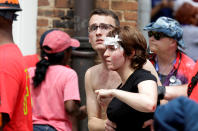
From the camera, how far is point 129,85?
281cm

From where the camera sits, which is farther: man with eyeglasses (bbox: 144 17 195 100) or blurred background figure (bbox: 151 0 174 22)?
blurred background figure (bbox: 151 0 174 22)

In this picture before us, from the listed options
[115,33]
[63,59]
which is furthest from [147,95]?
[63,59]

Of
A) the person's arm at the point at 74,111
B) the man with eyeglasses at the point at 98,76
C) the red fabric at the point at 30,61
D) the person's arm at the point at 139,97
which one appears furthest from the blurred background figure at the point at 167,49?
the person's arm at the point at 139,97

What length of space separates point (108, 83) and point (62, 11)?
5.80ft

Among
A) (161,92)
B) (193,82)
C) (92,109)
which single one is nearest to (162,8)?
(92,109)

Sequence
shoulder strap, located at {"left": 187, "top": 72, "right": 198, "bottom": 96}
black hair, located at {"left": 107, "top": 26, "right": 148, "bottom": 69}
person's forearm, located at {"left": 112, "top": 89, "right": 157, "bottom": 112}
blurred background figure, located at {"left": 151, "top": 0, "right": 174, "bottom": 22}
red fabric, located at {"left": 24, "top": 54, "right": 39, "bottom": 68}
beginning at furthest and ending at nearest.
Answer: blurred background figure, located at {"left": 151, "top": 0, "right": 174, "bottom": 22} → red fabric, located at {"left": 24, "top": 54, "right": 39, "bottom": 68} → black hair, located at {"left": 107, "top": 26, "right": 148, "bottom": 69} → shoulder strap, located at {"left": 187, "top": 72, "right": 198, "bottom": 96} → person's forearm, located at {"left": 112, "top": 89, "right": 157, "bottom": 112}

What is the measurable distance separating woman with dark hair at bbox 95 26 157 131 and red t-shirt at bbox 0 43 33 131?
536 millimetres

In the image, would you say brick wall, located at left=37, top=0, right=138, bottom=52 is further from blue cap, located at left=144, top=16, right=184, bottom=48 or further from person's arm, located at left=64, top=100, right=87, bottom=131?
person's arm, located at left=64, top=100, right=87, bottom=131

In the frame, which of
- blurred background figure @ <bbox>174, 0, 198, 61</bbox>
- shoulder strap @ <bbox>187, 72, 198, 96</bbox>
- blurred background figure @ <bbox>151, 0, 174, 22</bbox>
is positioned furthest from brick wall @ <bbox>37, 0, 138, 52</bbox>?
shoulder strap @ <bbox>187, 72, 198, 96</bbox>

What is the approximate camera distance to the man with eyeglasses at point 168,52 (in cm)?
385

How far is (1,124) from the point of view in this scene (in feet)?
9.34

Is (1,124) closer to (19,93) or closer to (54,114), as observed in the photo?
(19,93)

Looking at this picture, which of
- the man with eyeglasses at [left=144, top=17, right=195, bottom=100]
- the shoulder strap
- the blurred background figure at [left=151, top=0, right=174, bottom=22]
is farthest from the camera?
the blurred background figure at [left=151, top=0, right=174, bottom=22]

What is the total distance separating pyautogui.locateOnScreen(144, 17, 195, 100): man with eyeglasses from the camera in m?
3.85
